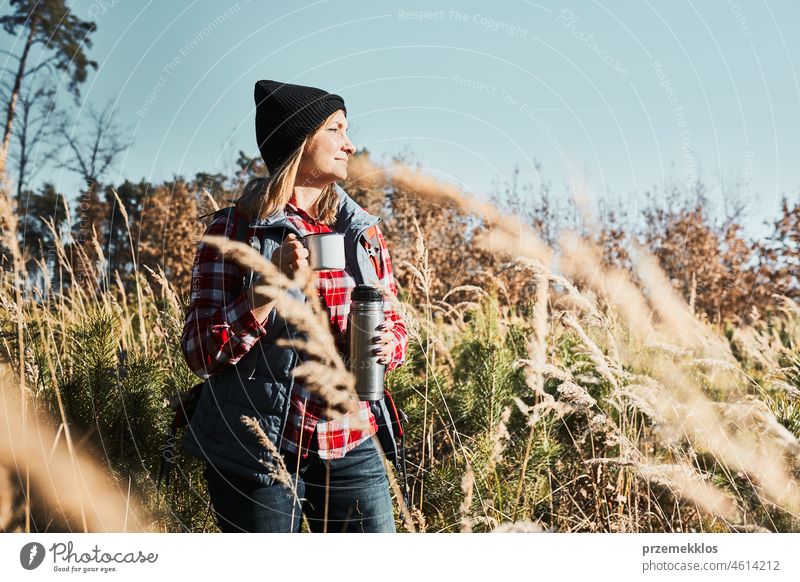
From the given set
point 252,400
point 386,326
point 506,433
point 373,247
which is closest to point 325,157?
point 373,247

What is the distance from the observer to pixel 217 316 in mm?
1852

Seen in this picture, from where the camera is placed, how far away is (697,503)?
2439 millimetres

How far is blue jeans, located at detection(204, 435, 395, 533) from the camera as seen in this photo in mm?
1931

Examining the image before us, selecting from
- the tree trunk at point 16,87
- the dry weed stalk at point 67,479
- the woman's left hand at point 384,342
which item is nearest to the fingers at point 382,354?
the woman's left hand at point 384,342

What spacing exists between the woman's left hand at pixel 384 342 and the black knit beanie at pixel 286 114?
635 millimetres

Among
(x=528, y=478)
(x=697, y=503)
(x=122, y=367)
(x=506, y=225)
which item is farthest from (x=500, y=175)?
(x=122, y=367)

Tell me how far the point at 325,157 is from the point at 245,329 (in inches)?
24.6

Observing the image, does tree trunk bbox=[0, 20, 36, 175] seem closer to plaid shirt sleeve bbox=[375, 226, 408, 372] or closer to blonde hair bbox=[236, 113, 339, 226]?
blonde hair bbox=[236, 113, 339, 226]

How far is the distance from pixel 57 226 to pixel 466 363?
220 cm

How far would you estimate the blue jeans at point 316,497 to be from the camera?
193 cm

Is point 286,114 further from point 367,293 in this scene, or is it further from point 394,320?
point 394,320

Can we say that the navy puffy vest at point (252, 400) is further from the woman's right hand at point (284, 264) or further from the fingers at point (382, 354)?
the fingers at point (382, 354)
